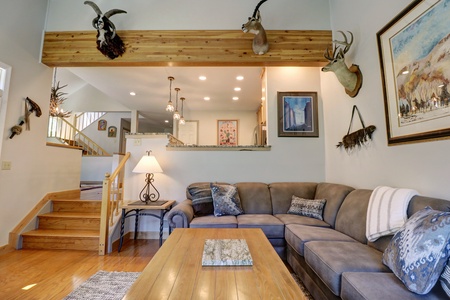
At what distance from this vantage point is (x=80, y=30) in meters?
3.35

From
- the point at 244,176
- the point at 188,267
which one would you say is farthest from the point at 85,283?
the point at 244,176

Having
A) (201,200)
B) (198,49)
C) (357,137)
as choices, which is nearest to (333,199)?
(357,137)

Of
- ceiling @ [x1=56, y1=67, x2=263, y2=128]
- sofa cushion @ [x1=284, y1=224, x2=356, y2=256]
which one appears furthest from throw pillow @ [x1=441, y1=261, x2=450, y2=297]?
ceiling @ [x1=56, y1=67, x2=263, y2=128]

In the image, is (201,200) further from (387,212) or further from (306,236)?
(387,212)

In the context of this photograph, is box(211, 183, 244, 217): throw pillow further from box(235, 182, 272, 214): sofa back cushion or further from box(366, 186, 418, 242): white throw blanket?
box(366, 186, 418, 242): white throw blanket

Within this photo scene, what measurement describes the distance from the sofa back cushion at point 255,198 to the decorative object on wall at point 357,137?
1.29 metres

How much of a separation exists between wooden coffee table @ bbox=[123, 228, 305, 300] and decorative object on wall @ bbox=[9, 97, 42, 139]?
2.90m

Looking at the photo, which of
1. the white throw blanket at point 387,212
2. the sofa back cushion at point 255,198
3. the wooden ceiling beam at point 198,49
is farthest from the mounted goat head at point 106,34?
the white throw blanket at point 387,212

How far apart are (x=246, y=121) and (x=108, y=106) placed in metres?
5.20

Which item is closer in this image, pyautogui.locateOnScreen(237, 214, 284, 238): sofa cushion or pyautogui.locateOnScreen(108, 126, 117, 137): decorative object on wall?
pyautogui.locateOnScreen(237, 214, 284, 238): sofa cushion

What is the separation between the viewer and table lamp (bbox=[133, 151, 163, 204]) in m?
3.17

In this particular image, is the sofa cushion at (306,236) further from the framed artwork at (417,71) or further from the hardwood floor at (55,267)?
the hardwood floor at (55,267)

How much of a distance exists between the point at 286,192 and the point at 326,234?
1.14 meters

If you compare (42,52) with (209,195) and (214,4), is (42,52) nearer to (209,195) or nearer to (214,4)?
(214,4)
